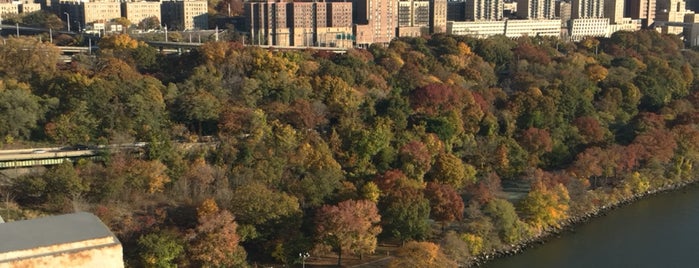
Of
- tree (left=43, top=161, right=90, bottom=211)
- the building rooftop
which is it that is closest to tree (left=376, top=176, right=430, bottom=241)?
tree (left=43, top=161, right=90, bottom=211)

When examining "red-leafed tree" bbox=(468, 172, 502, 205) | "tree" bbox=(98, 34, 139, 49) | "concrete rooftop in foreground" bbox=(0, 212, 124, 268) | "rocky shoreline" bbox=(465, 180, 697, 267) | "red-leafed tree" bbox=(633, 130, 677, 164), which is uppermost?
"tree" bbox=(98, 34, 139, 49)

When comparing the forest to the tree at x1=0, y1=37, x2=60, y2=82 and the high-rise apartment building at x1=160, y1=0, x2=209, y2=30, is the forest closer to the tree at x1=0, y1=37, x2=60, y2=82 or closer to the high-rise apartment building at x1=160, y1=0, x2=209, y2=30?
the tree at x1=0, y1=37, x2=60, y2=82

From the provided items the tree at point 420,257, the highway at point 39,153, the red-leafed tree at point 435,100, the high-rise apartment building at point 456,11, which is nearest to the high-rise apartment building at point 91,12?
the high-rise apartment building at point 456,11

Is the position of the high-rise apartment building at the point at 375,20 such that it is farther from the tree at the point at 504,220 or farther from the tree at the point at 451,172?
the tree at the point at 504,220

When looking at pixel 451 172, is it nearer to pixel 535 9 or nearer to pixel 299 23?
pixel 299 23

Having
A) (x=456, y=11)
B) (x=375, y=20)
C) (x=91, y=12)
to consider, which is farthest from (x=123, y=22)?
→ (x=456, y=11)

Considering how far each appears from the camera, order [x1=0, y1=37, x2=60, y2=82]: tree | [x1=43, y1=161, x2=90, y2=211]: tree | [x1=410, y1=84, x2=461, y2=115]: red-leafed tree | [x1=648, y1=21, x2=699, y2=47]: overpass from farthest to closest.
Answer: [x1=648, y1=21, x2=699, y2=47]: overpass → [x1=410, y1=84, x2=461, y2=115]: red-leafed tree → [x1=0, y1=37, x2=60, y2=82]: tree → [x1=43, y1=161, x2=90, y2=211]: tree

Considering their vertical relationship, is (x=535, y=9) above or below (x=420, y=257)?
above
